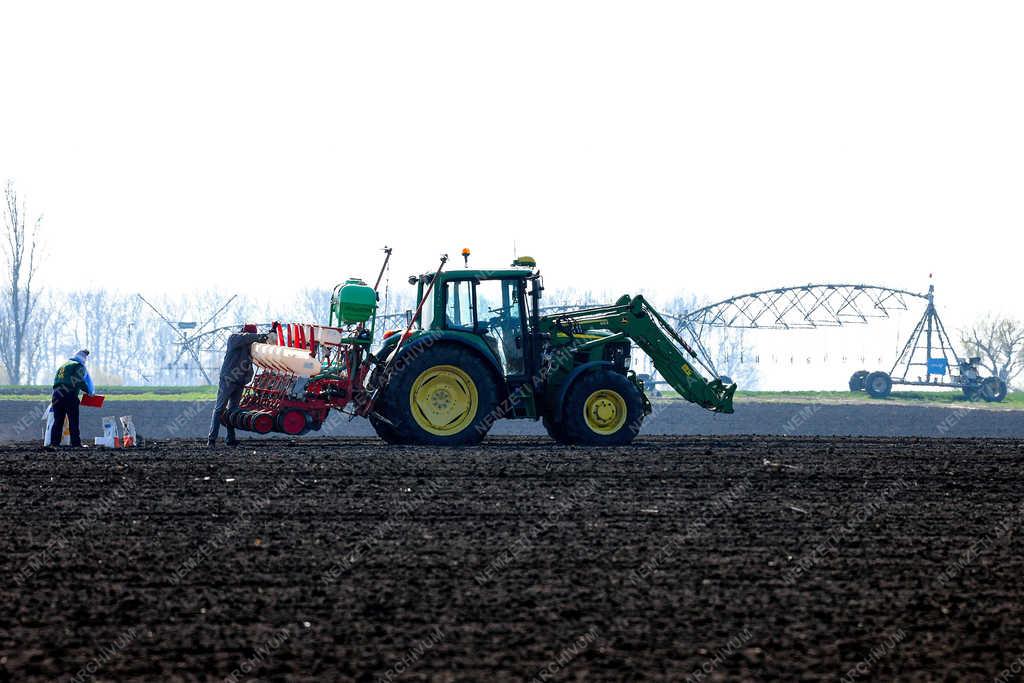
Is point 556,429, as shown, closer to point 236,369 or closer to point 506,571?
point 236,369

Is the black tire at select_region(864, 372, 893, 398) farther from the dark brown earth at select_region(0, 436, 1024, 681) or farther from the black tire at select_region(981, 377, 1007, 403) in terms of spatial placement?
the dark brown earth at select_region(0, 436, 1024, 681)

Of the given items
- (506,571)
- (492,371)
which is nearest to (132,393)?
(492,371)

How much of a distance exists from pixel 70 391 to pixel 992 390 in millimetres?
43531

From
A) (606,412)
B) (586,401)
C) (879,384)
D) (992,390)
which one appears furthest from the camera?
(879,384)

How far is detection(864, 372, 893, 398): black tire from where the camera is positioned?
52.0m

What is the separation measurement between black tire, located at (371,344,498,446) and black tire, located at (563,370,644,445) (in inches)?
43.3

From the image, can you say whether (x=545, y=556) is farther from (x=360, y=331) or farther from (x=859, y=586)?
(x=360, y=331)

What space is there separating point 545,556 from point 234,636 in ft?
8.93

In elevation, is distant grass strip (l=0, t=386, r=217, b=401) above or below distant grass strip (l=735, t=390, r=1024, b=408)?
above

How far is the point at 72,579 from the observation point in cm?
789

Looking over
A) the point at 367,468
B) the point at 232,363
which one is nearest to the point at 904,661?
the point at 367,468

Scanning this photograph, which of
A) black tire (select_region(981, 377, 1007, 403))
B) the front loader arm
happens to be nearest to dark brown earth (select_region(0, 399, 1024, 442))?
black tire (select_region(981, 377, 1007, 403))

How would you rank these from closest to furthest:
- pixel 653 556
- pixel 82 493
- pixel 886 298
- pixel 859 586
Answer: pixel 859 586 → pixel 653 556 → pixel 82 493 → pixel 886 298

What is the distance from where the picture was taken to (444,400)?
1670cm
